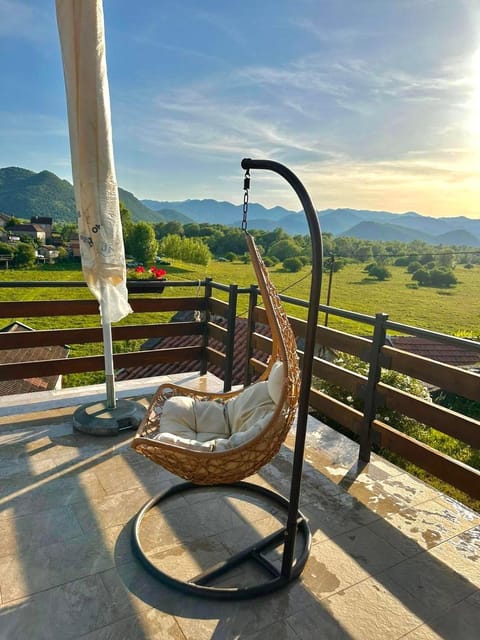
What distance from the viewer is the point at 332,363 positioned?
3.37 m

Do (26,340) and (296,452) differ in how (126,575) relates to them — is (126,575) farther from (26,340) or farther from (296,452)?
(26,340)

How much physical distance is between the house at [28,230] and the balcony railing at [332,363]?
62234mm

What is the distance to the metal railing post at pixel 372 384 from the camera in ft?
8.31

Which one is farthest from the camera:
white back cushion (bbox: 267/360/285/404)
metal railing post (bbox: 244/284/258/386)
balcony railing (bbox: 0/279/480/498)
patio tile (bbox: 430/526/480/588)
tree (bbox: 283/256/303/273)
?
tree (bbox: 283/256/303/273)

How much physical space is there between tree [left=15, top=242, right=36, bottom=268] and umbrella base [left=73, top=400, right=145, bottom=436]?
45.4 m

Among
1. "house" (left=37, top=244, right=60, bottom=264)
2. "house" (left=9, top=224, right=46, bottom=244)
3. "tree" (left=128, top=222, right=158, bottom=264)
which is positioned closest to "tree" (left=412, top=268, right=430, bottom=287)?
"tree" (left=128, top=222, right=158, bottom=264)

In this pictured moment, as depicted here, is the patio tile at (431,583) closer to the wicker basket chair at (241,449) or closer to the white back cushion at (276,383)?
the wicker basket chair at (241,449)

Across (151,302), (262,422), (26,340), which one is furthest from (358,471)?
(26,340)

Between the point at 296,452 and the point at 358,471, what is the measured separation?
47.6 inches

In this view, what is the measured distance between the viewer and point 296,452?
1.61 meters

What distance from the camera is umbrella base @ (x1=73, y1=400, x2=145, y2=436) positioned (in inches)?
113

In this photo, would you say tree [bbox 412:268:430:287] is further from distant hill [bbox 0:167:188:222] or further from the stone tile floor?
distant hill [bbox 0:167:188:222]

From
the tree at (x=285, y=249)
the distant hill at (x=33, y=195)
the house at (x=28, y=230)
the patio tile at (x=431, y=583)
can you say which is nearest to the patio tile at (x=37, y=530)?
the patio tile at (x=431, y=583)

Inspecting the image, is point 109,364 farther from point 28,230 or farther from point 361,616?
point 28,230
